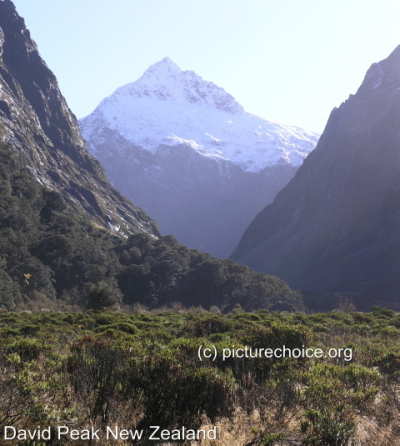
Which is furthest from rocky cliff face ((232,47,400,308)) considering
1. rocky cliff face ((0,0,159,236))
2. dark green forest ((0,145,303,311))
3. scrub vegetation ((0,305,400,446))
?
scrub vegetation ((0,305,400,446))

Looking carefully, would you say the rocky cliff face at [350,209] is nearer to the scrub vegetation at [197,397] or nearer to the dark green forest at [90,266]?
the dark green forest at [90,266]

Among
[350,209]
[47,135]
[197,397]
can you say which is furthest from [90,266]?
[350,209]

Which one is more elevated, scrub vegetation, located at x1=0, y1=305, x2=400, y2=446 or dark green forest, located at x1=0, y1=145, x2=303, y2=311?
dark green forest, located at x1=0, y1=145, x2=303, y2=311

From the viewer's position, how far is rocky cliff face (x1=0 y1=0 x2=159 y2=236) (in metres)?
76.8

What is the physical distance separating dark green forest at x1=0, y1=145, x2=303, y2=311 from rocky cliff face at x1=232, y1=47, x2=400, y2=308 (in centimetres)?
2605

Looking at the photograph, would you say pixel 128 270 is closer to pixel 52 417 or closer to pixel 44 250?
pixel 44 250

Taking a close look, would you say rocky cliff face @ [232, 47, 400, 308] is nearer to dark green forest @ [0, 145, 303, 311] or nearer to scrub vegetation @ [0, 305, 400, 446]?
dark green forest @ [0, 145, 303, 311]

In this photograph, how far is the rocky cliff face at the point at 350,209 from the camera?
83562mm

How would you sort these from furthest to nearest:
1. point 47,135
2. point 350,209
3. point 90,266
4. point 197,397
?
point 350,209, point 47,135, point 90,266, point 197,397

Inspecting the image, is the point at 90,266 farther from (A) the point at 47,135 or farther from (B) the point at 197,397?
(A) the point at 47,135

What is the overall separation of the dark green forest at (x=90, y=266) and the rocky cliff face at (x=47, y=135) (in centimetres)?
1626

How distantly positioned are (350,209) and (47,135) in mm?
71260

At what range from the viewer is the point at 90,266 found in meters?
49.9

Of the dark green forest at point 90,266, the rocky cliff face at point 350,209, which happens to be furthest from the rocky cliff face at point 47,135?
the rocky cliff face at point 350,209
